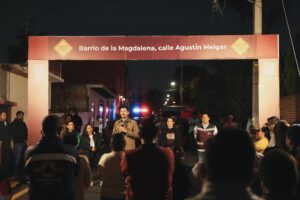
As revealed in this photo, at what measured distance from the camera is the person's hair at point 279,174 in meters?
3.20

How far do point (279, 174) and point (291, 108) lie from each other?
16159 millimetres

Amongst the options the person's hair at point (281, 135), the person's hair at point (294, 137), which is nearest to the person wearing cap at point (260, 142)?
the person's hair at point (281, 135)

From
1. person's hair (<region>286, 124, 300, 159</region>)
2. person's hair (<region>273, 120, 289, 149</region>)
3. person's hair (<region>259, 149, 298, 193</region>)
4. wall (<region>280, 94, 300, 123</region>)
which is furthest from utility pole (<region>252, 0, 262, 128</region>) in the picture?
person's hair (<region>259, 149, 298, 193</region>)

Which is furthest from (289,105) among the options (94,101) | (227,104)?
(94,101)

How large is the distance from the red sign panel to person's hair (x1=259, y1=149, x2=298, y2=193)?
12596 millimetres

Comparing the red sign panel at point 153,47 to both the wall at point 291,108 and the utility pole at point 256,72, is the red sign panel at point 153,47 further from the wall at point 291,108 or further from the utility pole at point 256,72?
the wall at point 291,108

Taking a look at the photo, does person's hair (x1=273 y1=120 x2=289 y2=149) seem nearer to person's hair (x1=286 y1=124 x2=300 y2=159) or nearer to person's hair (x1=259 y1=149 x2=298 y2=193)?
person's hair (x1=286 y1=124 x2=300 y2=159)

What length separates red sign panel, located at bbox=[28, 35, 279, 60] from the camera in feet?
51.8

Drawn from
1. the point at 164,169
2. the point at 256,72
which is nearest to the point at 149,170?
the point at 164,169

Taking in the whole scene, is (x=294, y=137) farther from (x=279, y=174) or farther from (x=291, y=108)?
(x=291, y=108)

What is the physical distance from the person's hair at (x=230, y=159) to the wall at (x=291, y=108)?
49.6 feet

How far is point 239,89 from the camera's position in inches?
1079

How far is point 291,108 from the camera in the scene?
61.9ft

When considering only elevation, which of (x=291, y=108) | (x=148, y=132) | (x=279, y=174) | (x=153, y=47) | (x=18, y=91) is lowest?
(x=279, y=174)
